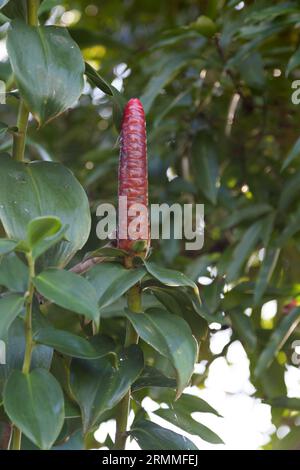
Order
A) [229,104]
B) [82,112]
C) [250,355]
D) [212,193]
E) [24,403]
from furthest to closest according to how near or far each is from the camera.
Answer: [82,112], [229,104], [212,193], [250,355], [24,403]

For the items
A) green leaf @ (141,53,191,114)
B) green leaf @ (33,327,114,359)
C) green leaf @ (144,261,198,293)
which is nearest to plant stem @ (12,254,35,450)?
green leaf @ (33,327,114,359)

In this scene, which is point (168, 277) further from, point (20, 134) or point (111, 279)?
point (20, 134)

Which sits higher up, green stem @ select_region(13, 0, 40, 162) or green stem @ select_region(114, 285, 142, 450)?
green stem @ select_region(13, 0, 40, 162)

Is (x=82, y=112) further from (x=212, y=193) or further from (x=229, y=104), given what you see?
(x=212, y=193)

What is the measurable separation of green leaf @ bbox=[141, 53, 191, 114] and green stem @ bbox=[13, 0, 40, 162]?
0.42 meters

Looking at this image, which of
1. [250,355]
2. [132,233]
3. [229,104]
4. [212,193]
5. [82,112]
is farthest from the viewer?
[82,112]

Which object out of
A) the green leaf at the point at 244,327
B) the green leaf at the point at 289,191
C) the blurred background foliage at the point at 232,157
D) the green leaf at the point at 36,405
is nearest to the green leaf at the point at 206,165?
the blurred background foliage at the point at 232,157

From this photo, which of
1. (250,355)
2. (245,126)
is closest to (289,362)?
(250,355)

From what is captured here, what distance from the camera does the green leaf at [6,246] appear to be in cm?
67

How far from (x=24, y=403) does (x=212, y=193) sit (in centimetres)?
80

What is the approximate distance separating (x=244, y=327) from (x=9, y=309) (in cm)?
54

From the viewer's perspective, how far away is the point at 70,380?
750 mm

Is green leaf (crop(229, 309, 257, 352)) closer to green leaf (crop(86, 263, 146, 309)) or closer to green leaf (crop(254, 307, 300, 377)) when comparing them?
green leaf (crop(254, 307, 300, 377))

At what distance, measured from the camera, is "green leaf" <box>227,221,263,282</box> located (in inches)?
51.9
